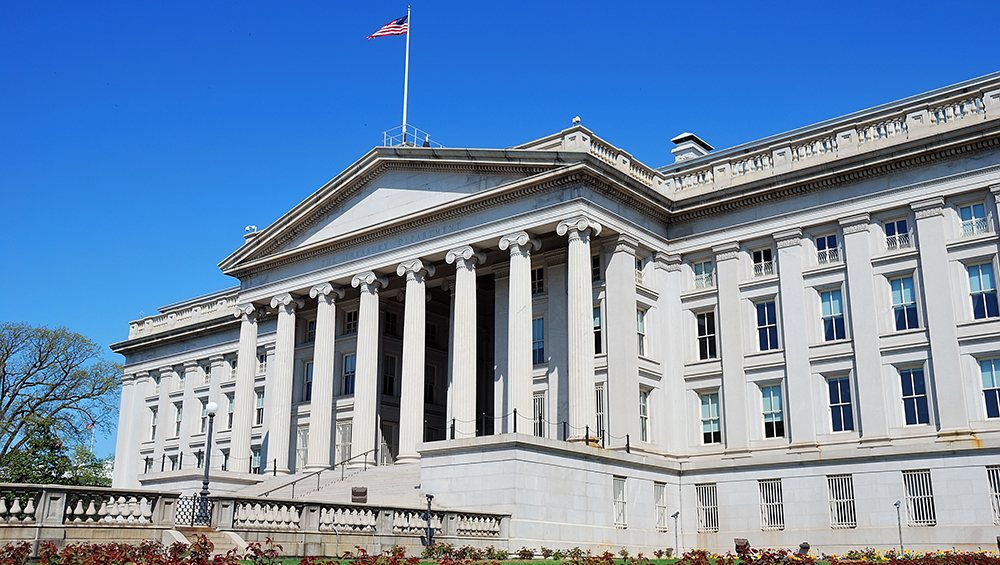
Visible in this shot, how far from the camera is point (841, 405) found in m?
35.8

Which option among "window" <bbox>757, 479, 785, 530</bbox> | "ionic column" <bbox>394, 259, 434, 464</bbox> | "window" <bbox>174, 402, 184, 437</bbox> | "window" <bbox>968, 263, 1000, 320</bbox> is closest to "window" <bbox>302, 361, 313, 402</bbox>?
"ionic column" <bbox>394, 259, 434, 464</bbox>

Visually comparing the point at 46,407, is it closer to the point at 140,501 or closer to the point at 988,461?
the point at 140,501

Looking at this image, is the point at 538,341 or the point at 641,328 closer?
the point at 641,328

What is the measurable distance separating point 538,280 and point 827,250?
12.2 m

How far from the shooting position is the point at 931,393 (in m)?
33.7

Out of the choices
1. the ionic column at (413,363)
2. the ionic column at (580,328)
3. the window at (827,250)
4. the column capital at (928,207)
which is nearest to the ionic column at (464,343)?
the ionic column at (413,363)

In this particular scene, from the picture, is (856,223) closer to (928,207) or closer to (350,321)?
(928,207)

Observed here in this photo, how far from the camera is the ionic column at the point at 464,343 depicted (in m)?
37.9

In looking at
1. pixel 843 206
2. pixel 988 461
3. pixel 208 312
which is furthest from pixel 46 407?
pixel 988 461

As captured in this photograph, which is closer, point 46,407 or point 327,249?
point 327,249

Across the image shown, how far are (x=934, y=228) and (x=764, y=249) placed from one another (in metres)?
6.87

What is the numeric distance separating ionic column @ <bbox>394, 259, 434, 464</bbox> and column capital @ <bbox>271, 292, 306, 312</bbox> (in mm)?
7755

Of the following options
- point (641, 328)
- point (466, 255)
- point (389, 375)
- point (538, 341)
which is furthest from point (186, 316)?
point (641, 328)

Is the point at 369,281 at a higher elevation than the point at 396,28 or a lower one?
lower
